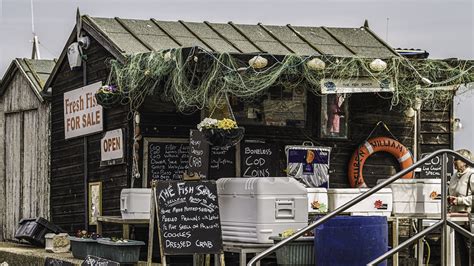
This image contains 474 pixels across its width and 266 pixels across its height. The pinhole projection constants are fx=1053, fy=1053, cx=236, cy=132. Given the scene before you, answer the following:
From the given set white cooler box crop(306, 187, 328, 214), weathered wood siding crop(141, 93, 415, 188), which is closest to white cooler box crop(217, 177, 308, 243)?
white cooler box crop(306, 187, 328, 214)

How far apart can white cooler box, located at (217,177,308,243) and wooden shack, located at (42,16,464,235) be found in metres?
2.81

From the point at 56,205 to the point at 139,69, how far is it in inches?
195

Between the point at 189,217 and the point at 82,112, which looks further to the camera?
the point at 82,112

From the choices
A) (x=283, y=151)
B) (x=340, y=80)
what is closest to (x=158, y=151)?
(x=283, y=151)

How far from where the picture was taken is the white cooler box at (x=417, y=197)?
43.5ft

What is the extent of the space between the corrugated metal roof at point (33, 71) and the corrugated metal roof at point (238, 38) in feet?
8.76

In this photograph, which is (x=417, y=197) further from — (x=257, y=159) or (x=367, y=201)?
(x=257, y=159)

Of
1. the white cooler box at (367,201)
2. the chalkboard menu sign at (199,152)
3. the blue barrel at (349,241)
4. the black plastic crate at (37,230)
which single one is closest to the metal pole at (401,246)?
the blue barrel at (349,241)

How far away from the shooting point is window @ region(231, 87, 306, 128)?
15.2m

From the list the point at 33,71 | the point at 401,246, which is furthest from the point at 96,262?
the point at 33,71

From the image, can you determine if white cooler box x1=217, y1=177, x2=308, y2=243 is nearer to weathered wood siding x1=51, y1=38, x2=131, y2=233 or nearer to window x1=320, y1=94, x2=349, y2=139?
weathered wood siding x1=51, y1=38, x2=131, y2=233

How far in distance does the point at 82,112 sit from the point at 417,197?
601 centimetres

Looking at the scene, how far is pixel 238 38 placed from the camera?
16.0 m

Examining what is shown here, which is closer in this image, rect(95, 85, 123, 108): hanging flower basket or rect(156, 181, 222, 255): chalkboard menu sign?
rect(156, 181, 222, 255): chalkboard menu sign
